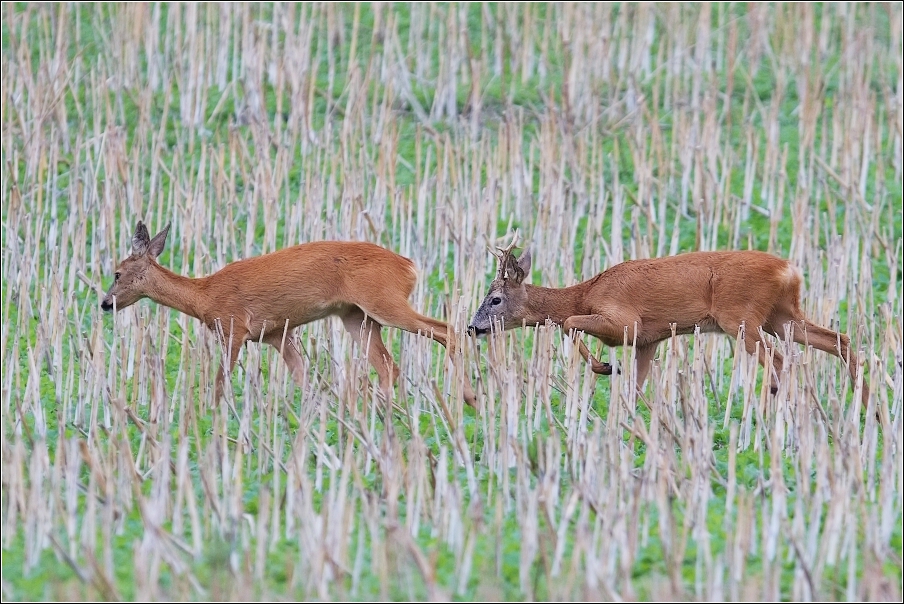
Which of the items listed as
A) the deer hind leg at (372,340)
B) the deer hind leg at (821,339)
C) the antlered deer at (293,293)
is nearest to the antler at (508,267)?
the antlered deer at (293,293)

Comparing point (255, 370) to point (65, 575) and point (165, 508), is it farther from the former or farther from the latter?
point (65, 575)

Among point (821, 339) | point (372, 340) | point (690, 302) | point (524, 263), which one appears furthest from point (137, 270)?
point (821, 339)

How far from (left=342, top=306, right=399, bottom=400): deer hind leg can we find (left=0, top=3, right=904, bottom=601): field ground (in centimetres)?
18

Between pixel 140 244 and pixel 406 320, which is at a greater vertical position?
pixel 140 244

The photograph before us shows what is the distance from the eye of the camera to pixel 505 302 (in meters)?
8.40

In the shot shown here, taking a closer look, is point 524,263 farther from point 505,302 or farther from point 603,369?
point 603,369

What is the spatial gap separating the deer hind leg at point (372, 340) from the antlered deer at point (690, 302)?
0.52m

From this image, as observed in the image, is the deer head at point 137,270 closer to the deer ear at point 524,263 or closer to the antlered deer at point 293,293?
the antlered deer at point 293,293

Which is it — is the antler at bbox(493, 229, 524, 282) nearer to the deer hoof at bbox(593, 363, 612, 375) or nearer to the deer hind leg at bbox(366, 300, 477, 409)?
the deer hind leg at bbox(366, 300, 477, 409)

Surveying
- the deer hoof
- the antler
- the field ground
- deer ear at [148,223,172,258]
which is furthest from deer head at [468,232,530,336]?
deer ear at [148,223,172,258]

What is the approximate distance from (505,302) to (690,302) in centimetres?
104

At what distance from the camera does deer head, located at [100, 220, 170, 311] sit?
8.42m

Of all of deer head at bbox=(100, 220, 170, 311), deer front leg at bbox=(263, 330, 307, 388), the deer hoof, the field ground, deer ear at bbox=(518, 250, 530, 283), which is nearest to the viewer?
the field ground

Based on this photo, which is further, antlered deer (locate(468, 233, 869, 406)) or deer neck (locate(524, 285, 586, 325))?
deer neck (locate(524, 285, 586, 325))
